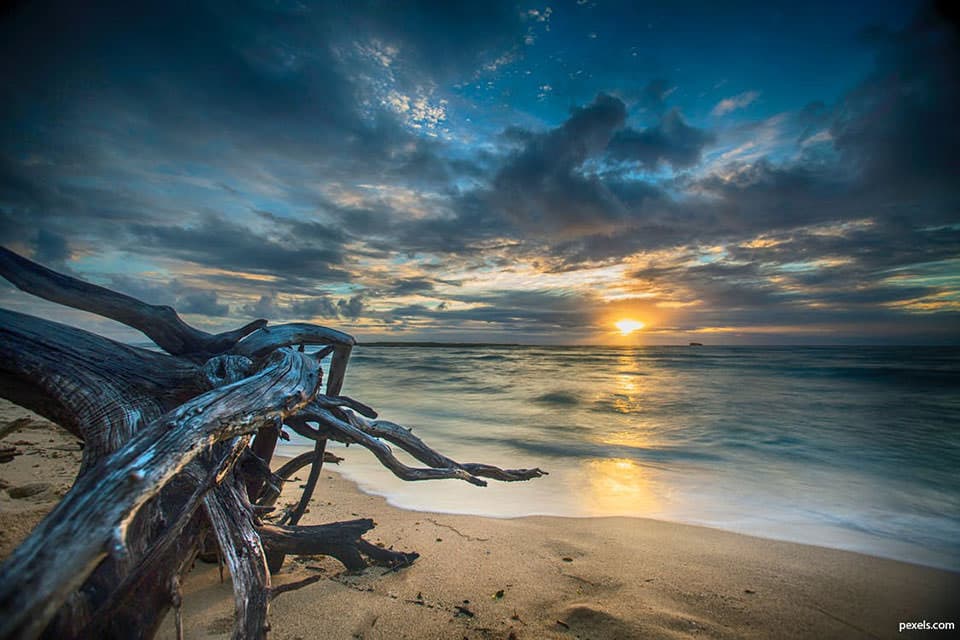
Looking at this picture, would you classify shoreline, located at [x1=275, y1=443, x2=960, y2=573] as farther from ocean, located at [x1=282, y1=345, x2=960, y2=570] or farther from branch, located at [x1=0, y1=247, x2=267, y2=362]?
branch, located at [x1=0, y1=247, x2=267, y2=362]

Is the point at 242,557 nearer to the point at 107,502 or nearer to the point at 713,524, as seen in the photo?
the point at 107,502

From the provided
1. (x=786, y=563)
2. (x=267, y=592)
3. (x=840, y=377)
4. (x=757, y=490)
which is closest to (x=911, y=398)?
(x=840, y=377)

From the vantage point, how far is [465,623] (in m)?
2.57

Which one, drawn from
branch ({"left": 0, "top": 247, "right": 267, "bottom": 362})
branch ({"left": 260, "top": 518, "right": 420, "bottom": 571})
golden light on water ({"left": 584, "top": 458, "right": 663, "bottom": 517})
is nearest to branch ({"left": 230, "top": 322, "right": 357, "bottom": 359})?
branch ({"left": 0, "top": 247, "right": 267, "bottom": 362})

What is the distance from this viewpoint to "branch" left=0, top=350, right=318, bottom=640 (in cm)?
96

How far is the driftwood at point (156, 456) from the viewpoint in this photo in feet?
3.63

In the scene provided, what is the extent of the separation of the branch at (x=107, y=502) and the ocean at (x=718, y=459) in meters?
3.61

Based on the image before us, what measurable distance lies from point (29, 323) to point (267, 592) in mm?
1924

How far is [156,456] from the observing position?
4.37 ft

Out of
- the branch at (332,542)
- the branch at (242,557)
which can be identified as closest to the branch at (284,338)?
the branch at (242,557)

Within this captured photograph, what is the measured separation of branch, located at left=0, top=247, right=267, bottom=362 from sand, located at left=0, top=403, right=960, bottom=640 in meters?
1.62

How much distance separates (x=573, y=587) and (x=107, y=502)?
294 centimetres

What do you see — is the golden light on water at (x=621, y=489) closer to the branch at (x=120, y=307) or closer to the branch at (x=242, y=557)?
the branch at (x=242, y=557)

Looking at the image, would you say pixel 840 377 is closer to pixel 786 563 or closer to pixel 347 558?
pixel 786 563
